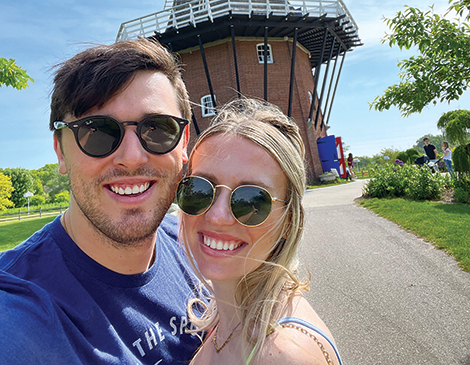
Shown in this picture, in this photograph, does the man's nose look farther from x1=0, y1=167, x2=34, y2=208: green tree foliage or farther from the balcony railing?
x1=0, y1=167, x2=34, y2=208: green tree foliage

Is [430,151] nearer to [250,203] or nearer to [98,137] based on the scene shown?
[250,203]

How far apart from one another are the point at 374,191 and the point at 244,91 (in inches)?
505

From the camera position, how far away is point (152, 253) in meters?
1.99

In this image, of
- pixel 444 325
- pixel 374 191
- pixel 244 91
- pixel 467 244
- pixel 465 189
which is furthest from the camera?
pixel 244 91

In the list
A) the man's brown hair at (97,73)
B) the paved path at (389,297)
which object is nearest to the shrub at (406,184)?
the paved path at (389,297)

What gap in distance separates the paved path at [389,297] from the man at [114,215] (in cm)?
163

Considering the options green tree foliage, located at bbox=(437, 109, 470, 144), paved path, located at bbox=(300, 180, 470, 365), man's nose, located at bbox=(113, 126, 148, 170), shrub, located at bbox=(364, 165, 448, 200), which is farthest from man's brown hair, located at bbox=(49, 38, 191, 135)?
green tree foliage, located at bbox=(437, 109, 470, 144)

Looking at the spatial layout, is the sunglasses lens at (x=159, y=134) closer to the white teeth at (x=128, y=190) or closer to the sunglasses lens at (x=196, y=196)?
the white teeth at (x=128, y=190)

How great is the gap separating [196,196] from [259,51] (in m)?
23.1

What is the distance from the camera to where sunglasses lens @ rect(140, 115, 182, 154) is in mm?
1754

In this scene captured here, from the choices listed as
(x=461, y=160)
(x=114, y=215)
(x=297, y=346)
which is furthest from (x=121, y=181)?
(x=461, y=160)

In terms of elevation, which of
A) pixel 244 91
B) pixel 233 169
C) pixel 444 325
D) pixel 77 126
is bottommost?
pixel 444 325

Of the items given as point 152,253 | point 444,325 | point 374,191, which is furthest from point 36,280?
point 374,191

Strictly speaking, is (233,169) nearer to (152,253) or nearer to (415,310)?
(152,253)
